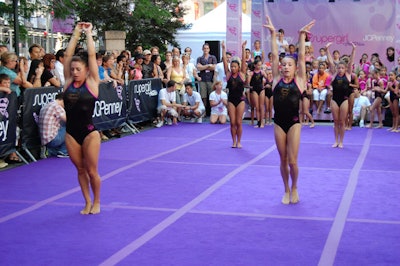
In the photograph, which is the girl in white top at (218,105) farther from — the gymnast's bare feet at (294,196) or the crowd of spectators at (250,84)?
the gymnast's bare feet at (294,196)

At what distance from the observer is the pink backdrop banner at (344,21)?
21.8 meters

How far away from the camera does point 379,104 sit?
18.2 metres

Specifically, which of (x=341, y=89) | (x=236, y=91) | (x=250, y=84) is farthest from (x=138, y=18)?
(x=341, y=89)

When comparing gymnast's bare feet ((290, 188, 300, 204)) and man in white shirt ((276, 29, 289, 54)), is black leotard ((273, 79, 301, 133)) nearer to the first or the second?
gymnast's bare feet ((290, 188, 300, 204))

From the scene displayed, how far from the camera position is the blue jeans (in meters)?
12.6

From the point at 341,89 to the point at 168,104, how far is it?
6281mm

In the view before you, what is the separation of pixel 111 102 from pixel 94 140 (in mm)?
8042

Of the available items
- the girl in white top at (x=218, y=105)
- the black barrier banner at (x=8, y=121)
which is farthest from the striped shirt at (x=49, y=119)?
the girl in white top at (x=218, y=105)

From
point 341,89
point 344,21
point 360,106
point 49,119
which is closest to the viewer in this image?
point 49,119

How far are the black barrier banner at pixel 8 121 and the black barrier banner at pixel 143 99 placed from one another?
5538 mm

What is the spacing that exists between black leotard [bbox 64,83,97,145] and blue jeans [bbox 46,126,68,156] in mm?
4909

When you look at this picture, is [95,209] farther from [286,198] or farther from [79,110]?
[286,198]

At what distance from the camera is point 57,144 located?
12.7 m

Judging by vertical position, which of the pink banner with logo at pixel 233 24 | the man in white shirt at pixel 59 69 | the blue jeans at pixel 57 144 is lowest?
the blue jeans at pixel 57 144
